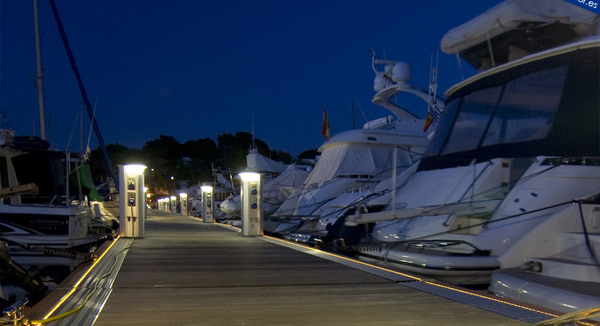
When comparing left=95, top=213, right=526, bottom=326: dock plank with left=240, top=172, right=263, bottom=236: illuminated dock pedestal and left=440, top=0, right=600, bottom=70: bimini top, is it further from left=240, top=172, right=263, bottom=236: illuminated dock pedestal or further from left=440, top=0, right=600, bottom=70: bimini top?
left=440, top=0, right=600, bottom=70: bimini top

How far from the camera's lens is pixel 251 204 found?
1286cm

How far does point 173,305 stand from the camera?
4352mm

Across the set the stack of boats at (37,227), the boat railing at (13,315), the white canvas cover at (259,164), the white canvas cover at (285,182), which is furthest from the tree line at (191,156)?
the boat railing at (13,315)

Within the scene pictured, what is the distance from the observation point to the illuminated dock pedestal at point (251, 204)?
1280 centimetres

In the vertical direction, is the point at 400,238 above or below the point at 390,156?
below

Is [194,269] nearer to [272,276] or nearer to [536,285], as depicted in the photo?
[272,276]

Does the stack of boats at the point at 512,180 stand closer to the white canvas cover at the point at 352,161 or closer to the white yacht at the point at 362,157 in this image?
the white yacht at the point at 362,157

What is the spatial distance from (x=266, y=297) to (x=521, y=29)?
35.4 ft

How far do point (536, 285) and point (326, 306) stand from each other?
9.43 ft

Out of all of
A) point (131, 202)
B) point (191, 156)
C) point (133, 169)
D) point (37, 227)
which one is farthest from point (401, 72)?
point (191, 156)

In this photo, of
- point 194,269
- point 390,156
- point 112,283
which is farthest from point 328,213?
point 112,283

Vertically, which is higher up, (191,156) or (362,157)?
(191,156)

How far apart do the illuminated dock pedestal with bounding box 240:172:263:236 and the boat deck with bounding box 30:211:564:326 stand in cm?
518

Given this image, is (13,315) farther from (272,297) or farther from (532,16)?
(532,16)
